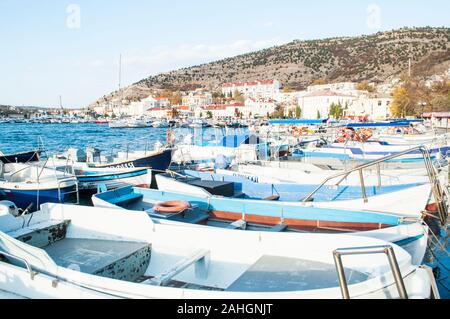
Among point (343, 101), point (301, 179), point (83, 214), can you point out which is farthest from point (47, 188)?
point (343, 101)

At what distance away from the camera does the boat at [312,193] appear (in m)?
8.76

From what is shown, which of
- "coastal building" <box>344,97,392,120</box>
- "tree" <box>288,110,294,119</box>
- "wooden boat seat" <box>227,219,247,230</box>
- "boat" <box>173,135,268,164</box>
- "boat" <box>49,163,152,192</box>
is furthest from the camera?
"tree" <box>288,110,294,119</box>

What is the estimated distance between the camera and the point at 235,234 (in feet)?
19.2

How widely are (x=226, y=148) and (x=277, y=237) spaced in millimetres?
14810

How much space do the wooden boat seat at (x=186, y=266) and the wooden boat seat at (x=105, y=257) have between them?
0.88 meters

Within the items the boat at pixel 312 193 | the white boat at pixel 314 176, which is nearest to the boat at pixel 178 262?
the boat at pixel 312 193

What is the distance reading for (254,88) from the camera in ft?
549

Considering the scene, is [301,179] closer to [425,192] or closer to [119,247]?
[425,192]

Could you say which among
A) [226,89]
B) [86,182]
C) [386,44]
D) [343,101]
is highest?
[386,44]

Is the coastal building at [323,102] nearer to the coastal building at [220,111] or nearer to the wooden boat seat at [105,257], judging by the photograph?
the coastal building at [220,111]

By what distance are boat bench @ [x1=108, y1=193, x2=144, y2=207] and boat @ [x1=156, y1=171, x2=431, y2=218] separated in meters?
1.08

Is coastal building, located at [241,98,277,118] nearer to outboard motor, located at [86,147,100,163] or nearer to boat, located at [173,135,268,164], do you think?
boat, located at [173,135,268,164]

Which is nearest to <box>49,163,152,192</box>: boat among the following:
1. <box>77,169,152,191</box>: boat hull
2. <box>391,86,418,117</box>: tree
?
<box>77,169,152,191</box>: boat hull

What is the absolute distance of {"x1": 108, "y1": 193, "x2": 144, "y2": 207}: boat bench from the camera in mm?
9684
